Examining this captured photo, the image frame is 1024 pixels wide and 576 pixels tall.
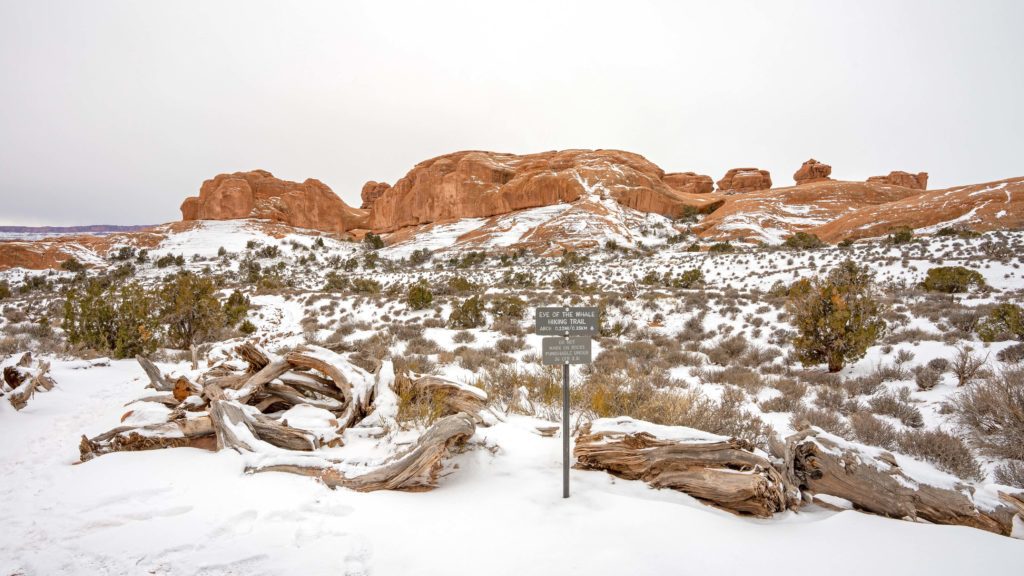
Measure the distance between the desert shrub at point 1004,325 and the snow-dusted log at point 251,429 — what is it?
1163cm

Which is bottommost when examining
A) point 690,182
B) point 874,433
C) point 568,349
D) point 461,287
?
point 874,433

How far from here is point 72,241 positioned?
54.1 meters

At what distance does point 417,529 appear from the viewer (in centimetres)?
291

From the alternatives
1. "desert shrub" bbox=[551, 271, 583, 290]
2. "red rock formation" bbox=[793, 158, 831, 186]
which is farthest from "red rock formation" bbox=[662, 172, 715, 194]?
"desert shrub" bbox=[551, 271, 583, 290]

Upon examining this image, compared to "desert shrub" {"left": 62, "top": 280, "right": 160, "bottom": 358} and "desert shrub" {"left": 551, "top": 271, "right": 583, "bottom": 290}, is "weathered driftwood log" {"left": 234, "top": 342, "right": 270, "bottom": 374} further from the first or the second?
"desert shrub" {"left": 551, "top": 271, "right": 583, "bottom": 290}

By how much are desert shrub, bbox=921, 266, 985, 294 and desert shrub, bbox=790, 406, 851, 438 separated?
40.1ft

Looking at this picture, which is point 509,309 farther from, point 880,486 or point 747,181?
point 747,181

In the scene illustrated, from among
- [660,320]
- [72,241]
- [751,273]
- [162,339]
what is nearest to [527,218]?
[751,273]

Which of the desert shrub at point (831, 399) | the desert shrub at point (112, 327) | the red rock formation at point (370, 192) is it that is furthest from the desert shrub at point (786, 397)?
the red rock formation at point (370, 192)

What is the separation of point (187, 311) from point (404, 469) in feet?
33.0

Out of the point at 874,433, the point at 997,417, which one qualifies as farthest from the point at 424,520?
the point at 997,417

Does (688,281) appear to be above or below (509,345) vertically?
above

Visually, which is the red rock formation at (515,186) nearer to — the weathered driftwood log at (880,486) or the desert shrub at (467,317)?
the desert shrub at (467,317)

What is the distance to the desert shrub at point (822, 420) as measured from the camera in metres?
4.86
